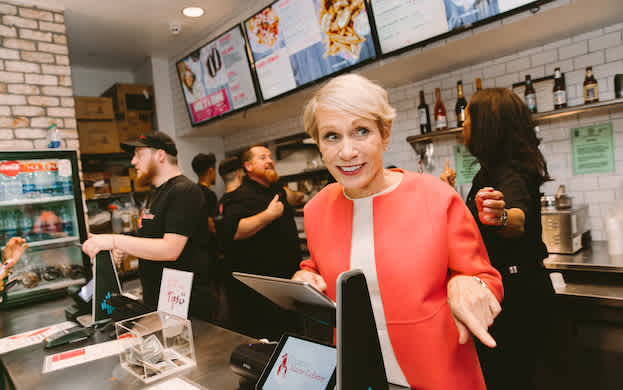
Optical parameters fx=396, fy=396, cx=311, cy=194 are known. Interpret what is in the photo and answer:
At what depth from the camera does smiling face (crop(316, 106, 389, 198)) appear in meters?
1.06

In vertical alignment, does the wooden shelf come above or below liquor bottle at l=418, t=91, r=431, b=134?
below

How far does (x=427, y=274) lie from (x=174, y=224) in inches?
54.9

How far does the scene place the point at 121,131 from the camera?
5.08 metres

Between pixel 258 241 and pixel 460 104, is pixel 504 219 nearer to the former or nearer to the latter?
pixel 258 241

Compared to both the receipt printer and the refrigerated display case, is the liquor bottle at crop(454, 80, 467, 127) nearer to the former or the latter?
the receipt printer

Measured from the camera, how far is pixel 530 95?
280 centimetres

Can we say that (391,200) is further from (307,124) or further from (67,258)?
(67,258)

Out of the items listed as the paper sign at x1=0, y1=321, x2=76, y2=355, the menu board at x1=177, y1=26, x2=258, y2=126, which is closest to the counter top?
the paper sign at x1=0, y1=321, x2=76, y2=355

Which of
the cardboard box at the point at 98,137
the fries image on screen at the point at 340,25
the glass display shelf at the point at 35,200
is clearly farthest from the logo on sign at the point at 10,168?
the fries image on screen at the point at 340,25

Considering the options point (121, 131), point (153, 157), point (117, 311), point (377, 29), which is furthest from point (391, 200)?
point (121, 131)

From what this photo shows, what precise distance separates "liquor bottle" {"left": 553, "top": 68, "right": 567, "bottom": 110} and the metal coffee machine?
1.98 ft

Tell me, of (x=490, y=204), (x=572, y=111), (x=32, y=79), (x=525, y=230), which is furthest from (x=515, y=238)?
(x=32, y=79)

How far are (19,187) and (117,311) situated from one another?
218 cm

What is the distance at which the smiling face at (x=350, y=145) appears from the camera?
1062mm
